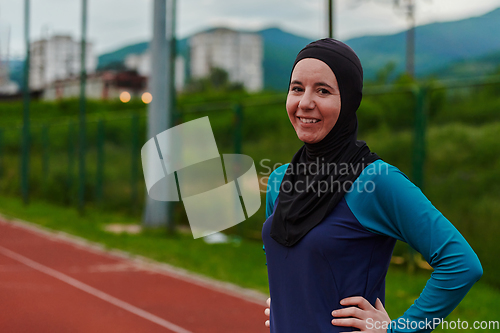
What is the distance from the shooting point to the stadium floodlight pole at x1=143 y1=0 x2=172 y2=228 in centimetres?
1206

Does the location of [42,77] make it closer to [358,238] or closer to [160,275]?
[160,275]

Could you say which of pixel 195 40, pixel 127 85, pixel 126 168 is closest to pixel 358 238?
pixel 126 168

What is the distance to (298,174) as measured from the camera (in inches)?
77.2

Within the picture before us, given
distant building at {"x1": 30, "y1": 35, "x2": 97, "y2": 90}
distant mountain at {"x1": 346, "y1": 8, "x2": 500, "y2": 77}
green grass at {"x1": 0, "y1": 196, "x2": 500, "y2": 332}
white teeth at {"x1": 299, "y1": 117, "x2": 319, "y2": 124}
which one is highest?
distant mountain at {"x1": 346, "y1": 8, "x2": 500, "y2": 77}

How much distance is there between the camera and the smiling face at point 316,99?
183cm

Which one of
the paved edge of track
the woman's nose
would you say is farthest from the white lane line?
the woman's nose

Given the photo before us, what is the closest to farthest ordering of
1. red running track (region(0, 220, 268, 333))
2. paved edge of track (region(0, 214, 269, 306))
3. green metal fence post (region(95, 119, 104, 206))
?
red running track (region(0, 220, 268, 333)) < paved edge of track (region(0, 214, 269, 306)) < green metal fence post (region(95, 119, 104, 206))

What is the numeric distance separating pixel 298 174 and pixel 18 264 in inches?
329

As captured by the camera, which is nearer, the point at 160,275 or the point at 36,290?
the point at 36,290

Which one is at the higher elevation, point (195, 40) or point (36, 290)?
point (195, 40)

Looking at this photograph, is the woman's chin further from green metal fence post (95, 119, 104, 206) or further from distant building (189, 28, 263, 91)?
distant building (189, 28, 263, 91)

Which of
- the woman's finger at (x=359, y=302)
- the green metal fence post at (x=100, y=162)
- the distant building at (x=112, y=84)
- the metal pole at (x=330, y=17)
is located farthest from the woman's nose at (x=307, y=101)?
the distant building at (x=112, y=84)

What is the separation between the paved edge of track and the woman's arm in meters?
5.10

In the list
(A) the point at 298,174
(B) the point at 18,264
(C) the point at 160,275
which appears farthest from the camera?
(B) the point at 18,264
